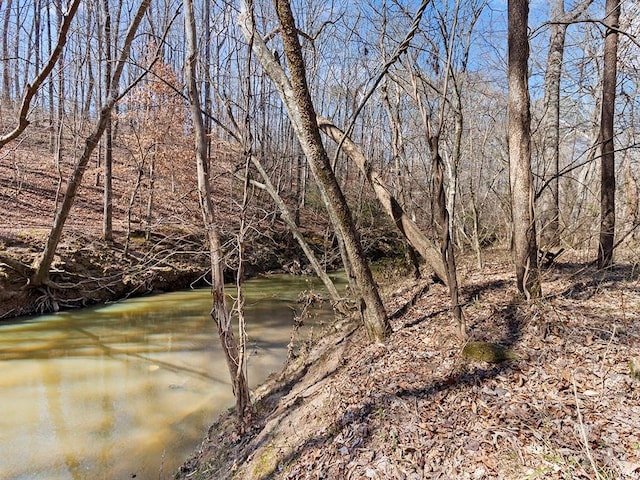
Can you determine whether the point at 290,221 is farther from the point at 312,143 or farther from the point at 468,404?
the point at 468,404

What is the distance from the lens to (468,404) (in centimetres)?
308

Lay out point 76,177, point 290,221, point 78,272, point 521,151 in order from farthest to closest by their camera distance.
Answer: point 78,272 < point 76,177 < point 290,221 < point 521,151

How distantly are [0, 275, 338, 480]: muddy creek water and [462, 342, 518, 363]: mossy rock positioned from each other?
314cm

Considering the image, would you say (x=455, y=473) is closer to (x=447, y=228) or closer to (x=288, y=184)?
(x=447, y=228)

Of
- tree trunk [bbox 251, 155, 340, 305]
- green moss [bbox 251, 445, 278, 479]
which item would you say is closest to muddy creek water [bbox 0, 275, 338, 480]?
tree trunk [bbox 251, 155, 340, 305]

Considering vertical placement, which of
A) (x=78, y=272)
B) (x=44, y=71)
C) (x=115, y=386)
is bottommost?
(x=115, y=386)

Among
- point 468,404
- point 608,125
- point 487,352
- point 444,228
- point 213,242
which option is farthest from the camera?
point 608,125

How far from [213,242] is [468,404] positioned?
109 inches

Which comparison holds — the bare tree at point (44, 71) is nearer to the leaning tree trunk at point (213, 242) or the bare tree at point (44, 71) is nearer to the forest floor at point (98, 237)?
the leaning tree trunk at point (213, 242)

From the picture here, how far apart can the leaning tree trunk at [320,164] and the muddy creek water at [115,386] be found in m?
1.89

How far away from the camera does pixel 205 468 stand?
3992 millimetres

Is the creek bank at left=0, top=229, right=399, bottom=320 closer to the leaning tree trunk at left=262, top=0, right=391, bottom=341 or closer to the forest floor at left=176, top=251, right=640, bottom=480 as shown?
the leaning tree trunk at left=262, top=0, right=391, bottom=341

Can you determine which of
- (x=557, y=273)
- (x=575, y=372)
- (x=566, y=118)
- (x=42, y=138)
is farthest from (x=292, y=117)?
(x=42, y=138)

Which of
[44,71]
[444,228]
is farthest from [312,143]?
[44,71]
